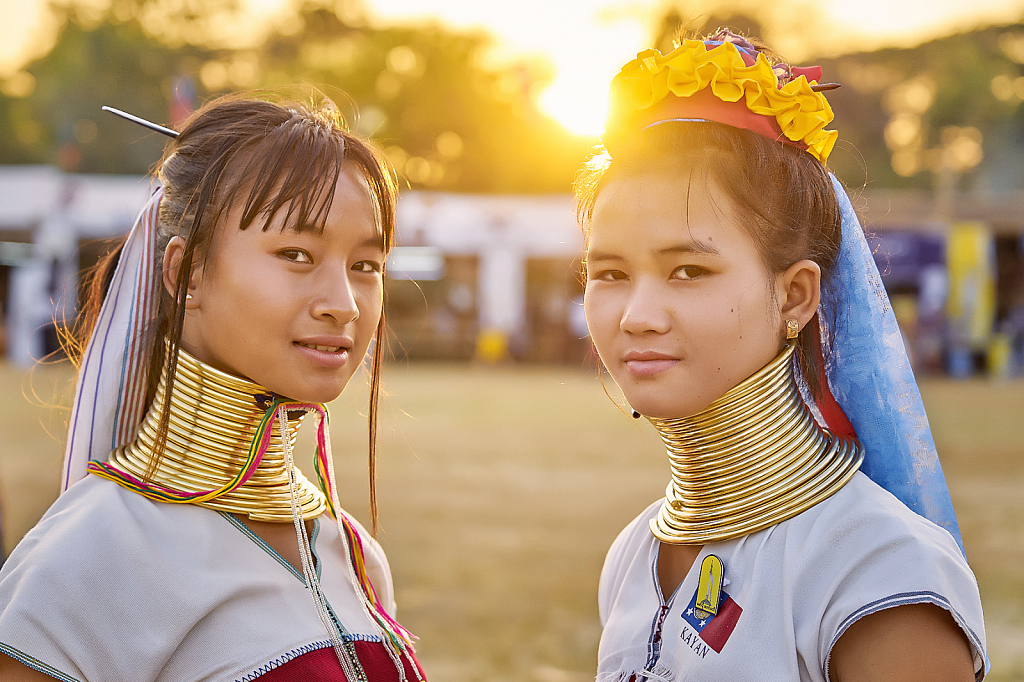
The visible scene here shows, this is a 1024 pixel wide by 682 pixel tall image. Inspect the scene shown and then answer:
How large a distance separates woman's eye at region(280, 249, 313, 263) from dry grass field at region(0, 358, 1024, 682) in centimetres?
68

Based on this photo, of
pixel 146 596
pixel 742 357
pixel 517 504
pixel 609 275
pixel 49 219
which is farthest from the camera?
A: pixel 49 219

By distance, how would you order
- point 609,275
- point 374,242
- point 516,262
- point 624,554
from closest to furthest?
1. point 609,275
2. point 374,242
3. point 624,554
4. point 516,262

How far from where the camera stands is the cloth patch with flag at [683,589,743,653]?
1607 mm

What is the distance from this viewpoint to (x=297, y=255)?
1.83 metres

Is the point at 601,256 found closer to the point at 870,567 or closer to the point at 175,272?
the point at 870,567

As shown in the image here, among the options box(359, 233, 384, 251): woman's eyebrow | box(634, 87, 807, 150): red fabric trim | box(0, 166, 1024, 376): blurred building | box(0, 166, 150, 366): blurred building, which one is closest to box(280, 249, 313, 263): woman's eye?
box(359, 233, 384, 251): woman's eyebrow

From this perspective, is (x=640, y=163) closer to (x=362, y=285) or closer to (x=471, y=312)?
(x=362, y=285)

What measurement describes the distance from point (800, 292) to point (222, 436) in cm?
124

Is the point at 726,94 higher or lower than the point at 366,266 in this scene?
higher

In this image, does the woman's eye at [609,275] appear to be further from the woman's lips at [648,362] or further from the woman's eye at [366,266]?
the woman's eye at [366,266]

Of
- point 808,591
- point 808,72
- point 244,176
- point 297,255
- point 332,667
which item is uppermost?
point 808,72

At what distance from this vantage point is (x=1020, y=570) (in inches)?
226

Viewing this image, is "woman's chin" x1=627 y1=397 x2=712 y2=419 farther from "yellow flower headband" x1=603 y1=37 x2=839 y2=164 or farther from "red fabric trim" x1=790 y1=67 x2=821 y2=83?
"red fabric trim" x1=790 y1=67 x2=821 y2=83

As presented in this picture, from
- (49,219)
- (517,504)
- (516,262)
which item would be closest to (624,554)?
(517,504)
